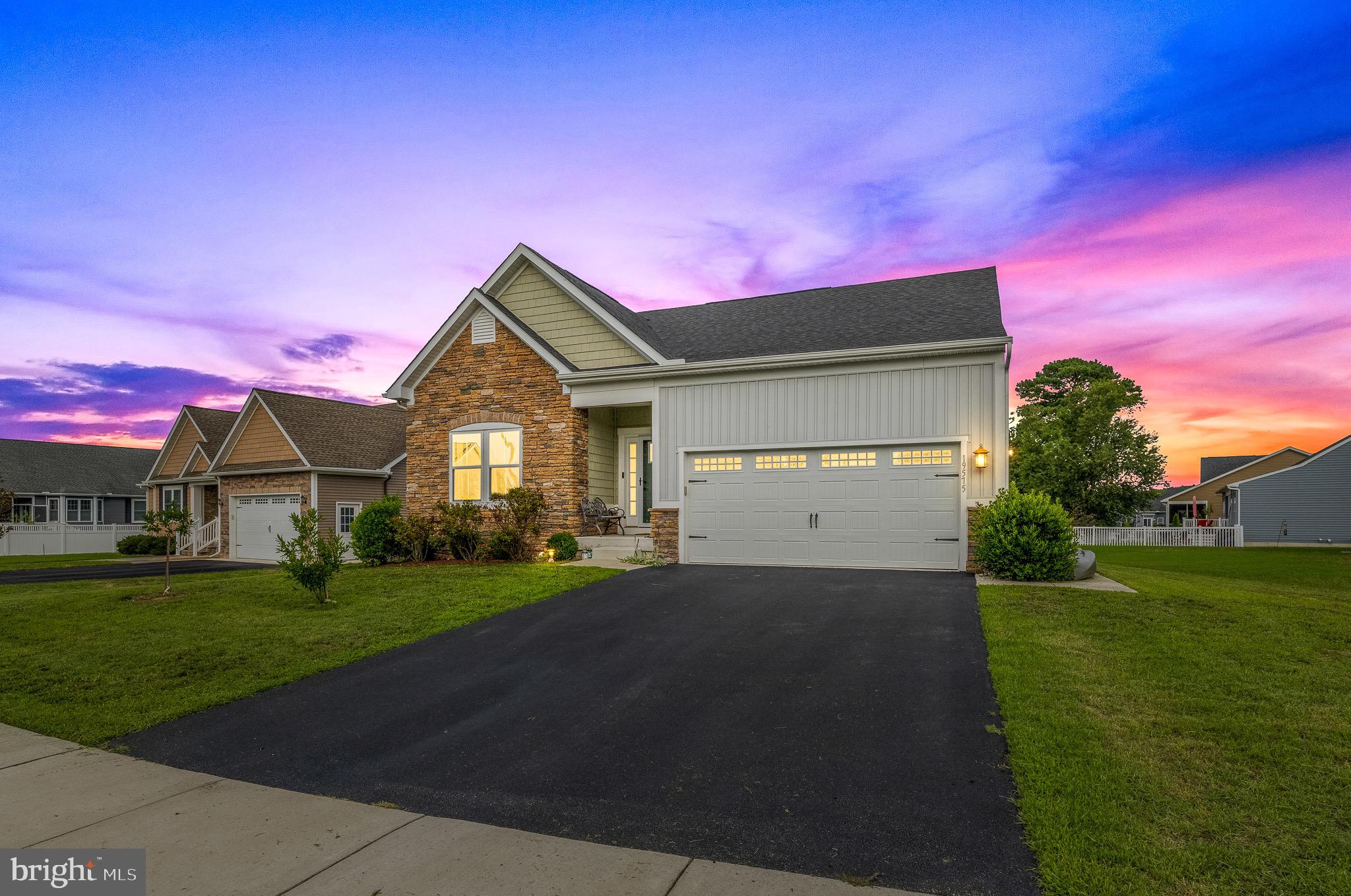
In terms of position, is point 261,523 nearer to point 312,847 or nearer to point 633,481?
point 633,481

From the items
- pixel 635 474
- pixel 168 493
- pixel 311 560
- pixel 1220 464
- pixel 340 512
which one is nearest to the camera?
pixel 311 560

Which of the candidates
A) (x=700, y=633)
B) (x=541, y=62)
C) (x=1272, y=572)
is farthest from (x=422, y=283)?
(x=1272, y=572)

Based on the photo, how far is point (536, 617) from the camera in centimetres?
930

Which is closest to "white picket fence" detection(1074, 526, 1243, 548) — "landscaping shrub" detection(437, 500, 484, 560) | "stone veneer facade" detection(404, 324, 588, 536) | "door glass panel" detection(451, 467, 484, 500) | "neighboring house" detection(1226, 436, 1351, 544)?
"neighboring house" detection(1226, 436, 1351, 544)

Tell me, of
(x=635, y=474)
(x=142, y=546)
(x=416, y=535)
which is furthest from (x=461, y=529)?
(x=142, y=546)

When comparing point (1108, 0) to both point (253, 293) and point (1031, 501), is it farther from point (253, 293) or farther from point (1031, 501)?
point (253, 293)

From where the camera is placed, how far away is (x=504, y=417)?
16.4m

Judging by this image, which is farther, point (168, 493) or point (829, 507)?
point (168, 493)

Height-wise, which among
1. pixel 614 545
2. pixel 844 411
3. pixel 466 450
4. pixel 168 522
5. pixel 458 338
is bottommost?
pixel 614 545

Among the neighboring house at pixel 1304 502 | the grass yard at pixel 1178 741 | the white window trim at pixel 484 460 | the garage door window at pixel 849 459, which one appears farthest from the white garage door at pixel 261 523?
the neighboring house at pixel 1304 502

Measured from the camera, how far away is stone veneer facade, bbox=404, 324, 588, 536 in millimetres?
15734

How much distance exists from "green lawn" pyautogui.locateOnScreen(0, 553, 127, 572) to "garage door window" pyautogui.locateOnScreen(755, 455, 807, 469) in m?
22.3

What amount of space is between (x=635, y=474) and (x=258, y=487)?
1546 centimetres

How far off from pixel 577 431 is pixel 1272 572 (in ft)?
57.3
